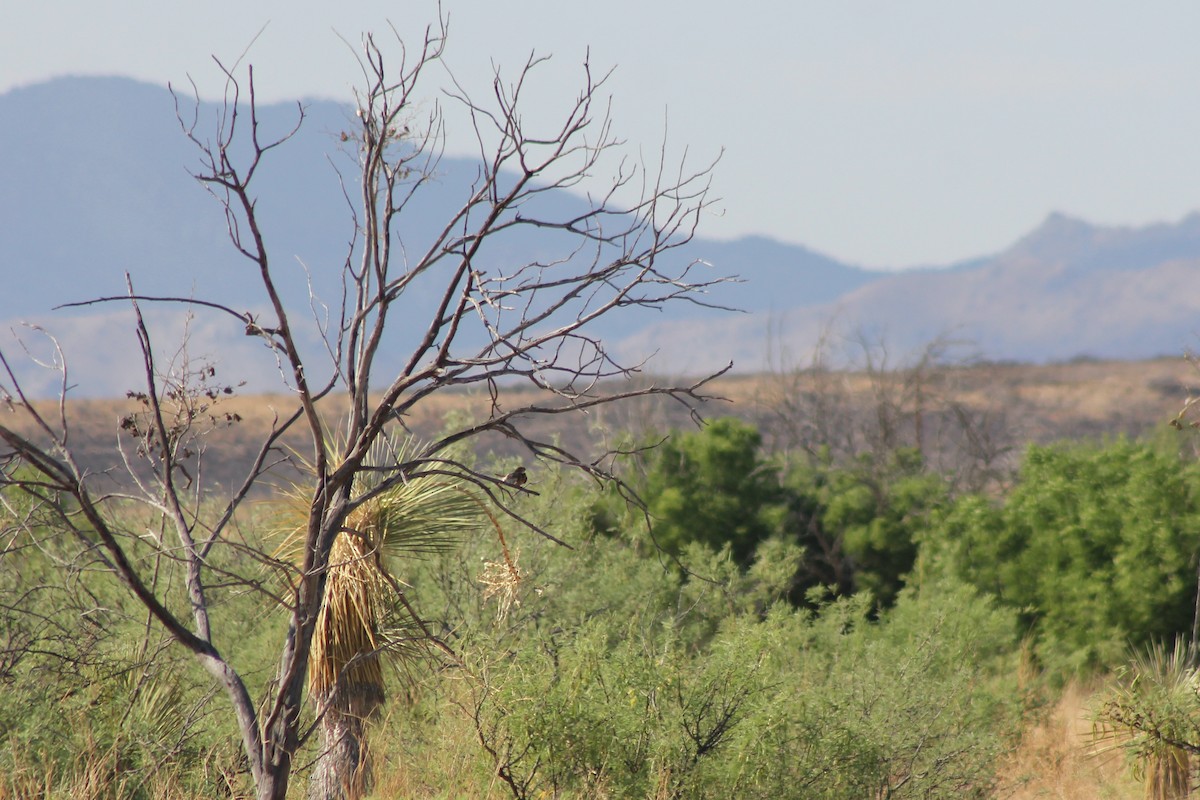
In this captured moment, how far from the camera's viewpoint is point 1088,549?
18422 mm

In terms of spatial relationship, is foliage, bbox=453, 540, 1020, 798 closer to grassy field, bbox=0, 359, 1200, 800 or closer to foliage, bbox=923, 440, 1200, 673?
grassy field, bbox=0, 359, 1200, 800

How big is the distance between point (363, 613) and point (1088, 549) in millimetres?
13282

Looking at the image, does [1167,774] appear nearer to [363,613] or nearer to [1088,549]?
[363,613]

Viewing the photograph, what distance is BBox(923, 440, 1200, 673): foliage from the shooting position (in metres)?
17.4

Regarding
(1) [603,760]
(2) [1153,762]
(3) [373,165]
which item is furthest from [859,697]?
(3) [373,165]

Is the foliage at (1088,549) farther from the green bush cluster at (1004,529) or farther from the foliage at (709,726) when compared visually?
the foliage at (709,726)

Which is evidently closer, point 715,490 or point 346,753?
point 346,753

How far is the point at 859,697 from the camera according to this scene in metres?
9.05

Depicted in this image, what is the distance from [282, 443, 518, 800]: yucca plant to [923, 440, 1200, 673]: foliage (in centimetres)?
1068

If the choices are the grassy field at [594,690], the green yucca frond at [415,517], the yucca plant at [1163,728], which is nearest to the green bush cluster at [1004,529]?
the grassy field at [594,690]

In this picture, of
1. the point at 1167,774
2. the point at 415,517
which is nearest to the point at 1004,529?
the point at 1167,774

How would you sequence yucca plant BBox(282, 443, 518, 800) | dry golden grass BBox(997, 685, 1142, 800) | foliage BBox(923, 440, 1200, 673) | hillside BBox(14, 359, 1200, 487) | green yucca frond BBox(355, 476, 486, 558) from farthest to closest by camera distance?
hillside BBox(14, 359, 1200, 487) < foliage BBox(923, 440, 1200, 673) < dry golden grass BBox(997, 685, 1142, 800) < green yucca frond BBox(355, 476, 486, 558) < yucca plant BBox(282, 443, 518, 800)

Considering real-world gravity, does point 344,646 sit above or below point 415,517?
below

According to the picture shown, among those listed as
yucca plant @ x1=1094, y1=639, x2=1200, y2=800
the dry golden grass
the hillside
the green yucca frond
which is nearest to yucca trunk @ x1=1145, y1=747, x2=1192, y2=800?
yucca plant @ x1=1094, y1=639, x2=1200, y2=800
